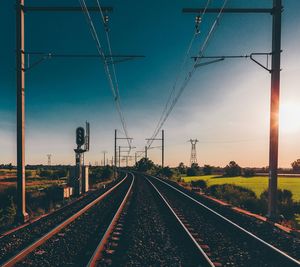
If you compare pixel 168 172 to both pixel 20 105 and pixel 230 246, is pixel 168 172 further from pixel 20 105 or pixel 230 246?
pixel 230 246

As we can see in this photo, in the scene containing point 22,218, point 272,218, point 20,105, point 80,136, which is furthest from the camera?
point 80,136

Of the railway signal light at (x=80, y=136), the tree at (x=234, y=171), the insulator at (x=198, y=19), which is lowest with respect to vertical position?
the tree at (x=234, y=171)

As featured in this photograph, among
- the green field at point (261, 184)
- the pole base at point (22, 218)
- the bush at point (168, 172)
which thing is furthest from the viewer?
the bush at point (168, 172)

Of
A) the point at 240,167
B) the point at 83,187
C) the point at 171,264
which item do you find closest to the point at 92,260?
the point at 171,264

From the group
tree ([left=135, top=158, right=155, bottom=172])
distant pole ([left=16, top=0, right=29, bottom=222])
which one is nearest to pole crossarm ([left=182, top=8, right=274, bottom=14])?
distant pole ([left=16, top=0, right=29, bottom=222])

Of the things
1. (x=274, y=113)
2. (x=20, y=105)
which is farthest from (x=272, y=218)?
(x=20, y=105)

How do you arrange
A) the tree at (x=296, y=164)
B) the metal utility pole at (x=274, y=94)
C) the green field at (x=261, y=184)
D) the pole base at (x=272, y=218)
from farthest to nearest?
the tree at (x=296, y=164)
the green field at (x=261, y=184)
the metal utility pole at (x=274, y=94)
the pole base at (x=272, y=218)

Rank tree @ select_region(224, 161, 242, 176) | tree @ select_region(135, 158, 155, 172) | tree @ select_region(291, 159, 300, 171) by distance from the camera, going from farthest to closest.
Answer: tree @ select_region(291, 159, 300, 171) < tree @ select_region(135, 158, 155, 172) < tree @ select_region(224, 161, 242, 176)

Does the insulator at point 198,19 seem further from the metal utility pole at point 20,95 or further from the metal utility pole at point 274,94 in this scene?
the metal utility pole at point 20,95

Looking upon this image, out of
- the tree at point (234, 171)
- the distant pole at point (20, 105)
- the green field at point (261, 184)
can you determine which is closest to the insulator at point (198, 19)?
the distant pole at point (20, 105)

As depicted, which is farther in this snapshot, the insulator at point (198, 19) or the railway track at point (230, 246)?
the insulator at point (198, 19)

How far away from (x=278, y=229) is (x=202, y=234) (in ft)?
9.28

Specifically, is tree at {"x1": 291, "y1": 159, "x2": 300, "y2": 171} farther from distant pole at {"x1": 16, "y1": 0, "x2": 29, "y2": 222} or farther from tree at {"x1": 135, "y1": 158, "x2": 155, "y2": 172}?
distant pole at {"x1": 16, "y1": 0, "x2": 29, "y2": 222}

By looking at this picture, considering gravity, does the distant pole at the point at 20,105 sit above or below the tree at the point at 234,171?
above
